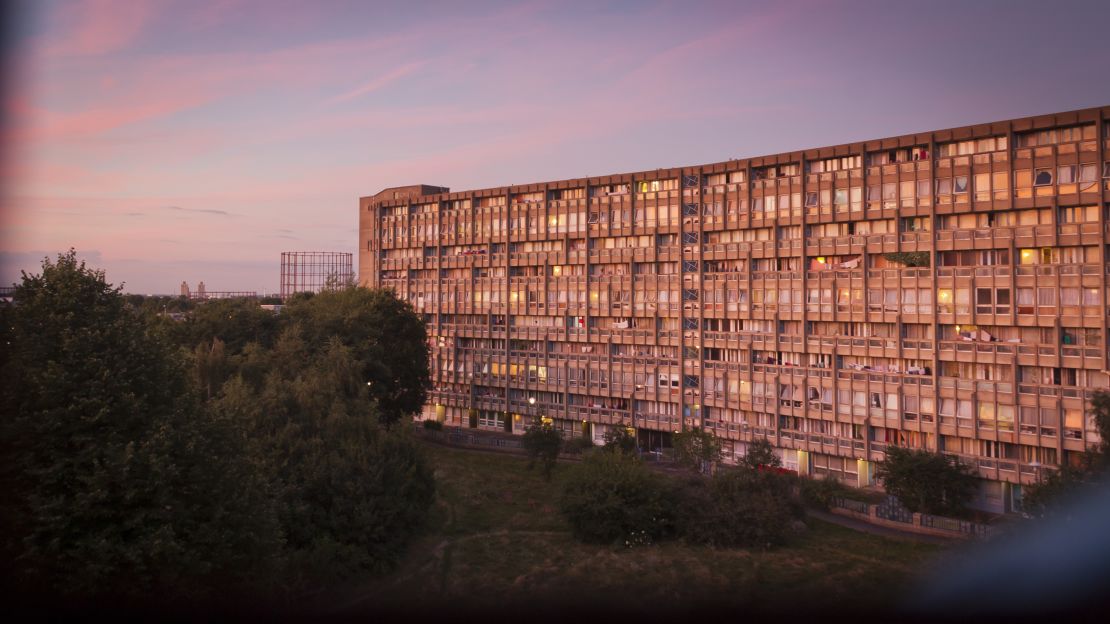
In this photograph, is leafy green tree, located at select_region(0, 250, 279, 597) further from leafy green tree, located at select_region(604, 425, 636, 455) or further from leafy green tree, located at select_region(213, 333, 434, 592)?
leafy green tree, located at select_region(604, 425, 636, 455)

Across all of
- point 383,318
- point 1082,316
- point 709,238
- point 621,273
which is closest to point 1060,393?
point 1082,316

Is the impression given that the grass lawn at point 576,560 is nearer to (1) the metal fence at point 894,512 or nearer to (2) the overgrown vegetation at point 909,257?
(1) the metal fence at point 894,512

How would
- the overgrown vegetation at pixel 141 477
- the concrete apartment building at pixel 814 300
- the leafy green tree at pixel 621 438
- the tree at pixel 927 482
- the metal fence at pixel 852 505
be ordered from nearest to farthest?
1. the overgrown vegetation at pixel 141 477
2. the tree at pixel 927 482
3. the metal fence at pixel 852 505
4. the concrete apartment building at pixel 814 300
5. the leafy green tree at pixel 621 438

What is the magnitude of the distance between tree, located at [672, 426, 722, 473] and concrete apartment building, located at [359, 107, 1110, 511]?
5469mm

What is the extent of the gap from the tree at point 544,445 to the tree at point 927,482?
15420mm

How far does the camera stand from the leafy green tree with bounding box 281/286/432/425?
3928 centimetres

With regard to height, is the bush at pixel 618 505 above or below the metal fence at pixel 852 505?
above

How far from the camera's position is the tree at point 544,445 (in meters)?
36.2

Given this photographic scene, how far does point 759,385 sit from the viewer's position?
38.2 meters

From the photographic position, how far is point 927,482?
2798cm

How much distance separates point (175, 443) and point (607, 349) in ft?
112

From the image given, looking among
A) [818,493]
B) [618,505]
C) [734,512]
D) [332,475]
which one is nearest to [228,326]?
[332,475]

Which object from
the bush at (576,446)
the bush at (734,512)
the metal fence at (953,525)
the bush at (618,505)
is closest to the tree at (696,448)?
the bush at (734,512)

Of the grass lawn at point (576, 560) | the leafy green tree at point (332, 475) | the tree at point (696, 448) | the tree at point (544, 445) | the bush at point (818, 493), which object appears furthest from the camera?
the tree at point (544, 445)
